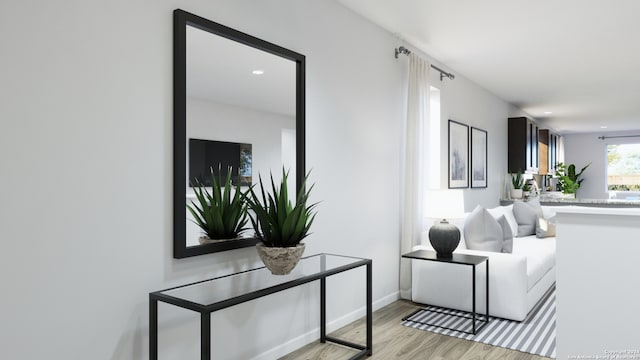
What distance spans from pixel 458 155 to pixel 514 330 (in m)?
2.54

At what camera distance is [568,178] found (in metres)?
10.1

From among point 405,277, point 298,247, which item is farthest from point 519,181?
point 298,247

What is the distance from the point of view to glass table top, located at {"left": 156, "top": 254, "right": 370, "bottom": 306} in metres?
1.95

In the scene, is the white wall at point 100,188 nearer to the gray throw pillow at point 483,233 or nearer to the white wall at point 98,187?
the white wall at point 98,187

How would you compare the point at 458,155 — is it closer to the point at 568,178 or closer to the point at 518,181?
the point at 518,181

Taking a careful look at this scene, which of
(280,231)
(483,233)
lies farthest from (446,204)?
(280,231)

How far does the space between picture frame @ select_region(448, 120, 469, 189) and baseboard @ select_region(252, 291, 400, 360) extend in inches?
77.5

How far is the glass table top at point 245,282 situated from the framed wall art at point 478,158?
11.6 ft

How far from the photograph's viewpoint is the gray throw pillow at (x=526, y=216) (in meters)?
5.43

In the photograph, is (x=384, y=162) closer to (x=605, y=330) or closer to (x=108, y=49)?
(x=605, y=330)

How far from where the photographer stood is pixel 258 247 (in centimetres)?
232

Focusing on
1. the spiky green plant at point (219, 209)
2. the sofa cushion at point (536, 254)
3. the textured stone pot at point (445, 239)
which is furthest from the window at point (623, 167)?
the spiky green plant at point (219, 209)

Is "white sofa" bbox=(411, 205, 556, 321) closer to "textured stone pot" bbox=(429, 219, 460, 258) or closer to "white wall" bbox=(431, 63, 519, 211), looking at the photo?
"textured stone pot" bbox=(429, 219, 460, 258)

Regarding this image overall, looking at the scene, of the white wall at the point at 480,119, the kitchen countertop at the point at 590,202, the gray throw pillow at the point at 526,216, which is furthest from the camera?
the kitchen countertop at the point at 590,202
